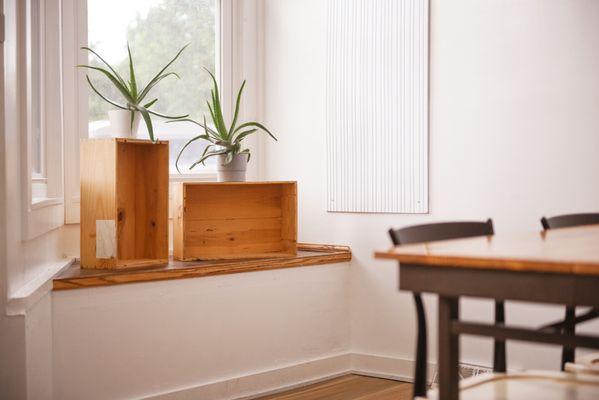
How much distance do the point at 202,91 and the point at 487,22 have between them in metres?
1.46

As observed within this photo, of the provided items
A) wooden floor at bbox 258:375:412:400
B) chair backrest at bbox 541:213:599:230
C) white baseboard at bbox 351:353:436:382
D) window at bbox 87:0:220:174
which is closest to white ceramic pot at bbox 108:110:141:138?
window at bbox 87:0:220:174

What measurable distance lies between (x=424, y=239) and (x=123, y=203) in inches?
65.1

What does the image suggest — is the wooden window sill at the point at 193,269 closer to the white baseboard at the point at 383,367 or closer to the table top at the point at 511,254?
the white baseboard at the point at 383,367

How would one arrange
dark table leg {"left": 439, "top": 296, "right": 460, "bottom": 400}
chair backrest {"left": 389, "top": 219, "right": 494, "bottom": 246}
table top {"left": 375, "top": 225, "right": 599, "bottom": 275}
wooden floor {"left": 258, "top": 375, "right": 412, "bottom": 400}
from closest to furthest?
table top {"left": 375, "top": 225, "right": 599, "bottom": 275}
dark table leg {"left": 439, "top": 296, "right": 460, "bottom": 400}
chair backrest {"left": 389, "top": 219, "right": 494, "bottom": 246}
wooden floor {"left": 258, "top": 375, "right": 412, "bottom": 400}

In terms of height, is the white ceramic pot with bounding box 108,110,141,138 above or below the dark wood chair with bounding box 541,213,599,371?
above

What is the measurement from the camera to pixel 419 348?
5.63 feet

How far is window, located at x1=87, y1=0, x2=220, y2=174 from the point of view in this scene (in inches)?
139

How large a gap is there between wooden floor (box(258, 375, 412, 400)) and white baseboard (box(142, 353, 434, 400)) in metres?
0.04

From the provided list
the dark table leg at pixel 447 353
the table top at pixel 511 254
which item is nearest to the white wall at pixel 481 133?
the table top at pixel 511 254

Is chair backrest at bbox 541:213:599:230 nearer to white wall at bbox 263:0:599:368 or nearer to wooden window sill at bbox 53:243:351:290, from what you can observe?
white wall at bbox 263:0:599:368

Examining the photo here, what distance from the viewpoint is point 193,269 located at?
3.13 m

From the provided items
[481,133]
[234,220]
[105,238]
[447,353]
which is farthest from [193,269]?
[447,353]

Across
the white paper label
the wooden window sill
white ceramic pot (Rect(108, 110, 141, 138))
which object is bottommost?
the wooden window sill

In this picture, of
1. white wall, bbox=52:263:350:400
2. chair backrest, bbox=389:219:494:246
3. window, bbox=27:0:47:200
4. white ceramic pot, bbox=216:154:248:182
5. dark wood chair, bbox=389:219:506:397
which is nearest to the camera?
dark wood chair, bbox=389:219:506:397
